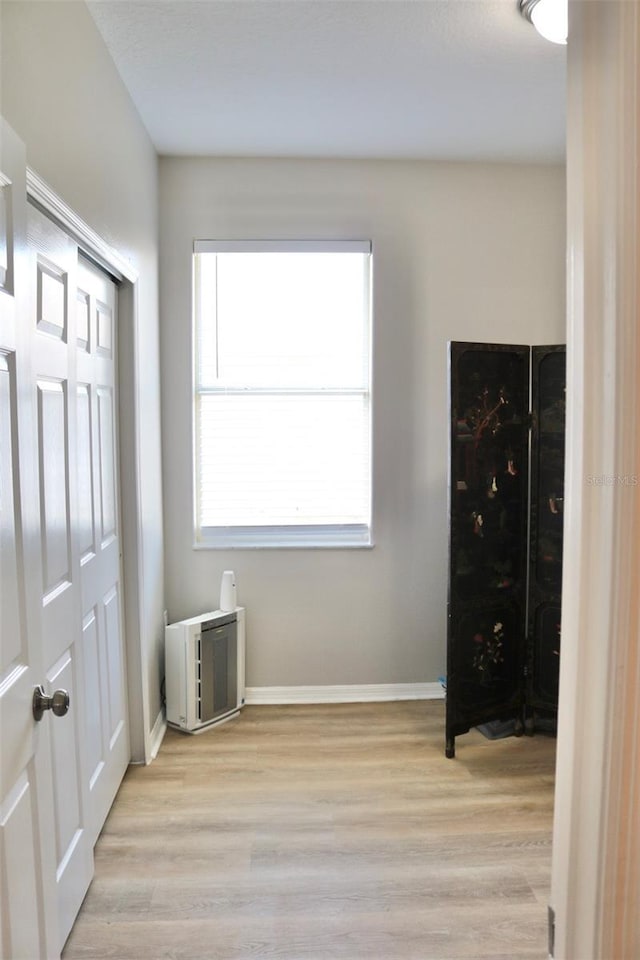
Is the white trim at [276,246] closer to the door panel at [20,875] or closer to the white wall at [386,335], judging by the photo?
the white wall at [386,335]

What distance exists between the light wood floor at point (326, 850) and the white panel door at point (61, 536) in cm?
28

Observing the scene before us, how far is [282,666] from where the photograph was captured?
3422mm

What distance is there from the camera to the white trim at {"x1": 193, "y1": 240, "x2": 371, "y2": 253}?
128 inches

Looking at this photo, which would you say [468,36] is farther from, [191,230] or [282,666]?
[282,666]

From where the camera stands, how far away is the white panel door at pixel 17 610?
116 cm

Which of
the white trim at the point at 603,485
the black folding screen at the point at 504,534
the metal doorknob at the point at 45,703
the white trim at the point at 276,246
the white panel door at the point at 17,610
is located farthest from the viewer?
the white trim at the point at 276,246

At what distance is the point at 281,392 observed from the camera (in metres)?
3.34

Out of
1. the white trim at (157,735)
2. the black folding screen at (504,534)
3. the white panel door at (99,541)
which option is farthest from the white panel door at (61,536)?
the black folding screen at (504,534)

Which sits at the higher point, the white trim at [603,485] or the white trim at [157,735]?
the white trim at [603,485]

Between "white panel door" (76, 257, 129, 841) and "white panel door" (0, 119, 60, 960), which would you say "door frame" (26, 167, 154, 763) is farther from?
"white panel door" (0, 119, 60, 960)

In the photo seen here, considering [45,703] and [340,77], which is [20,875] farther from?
[340,77]

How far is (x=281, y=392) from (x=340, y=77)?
1.46m

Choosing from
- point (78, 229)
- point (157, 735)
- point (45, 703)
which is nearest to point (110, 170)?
point (78, 229)

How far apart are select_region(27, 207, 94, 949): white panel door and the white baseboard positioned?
1.48 meters
